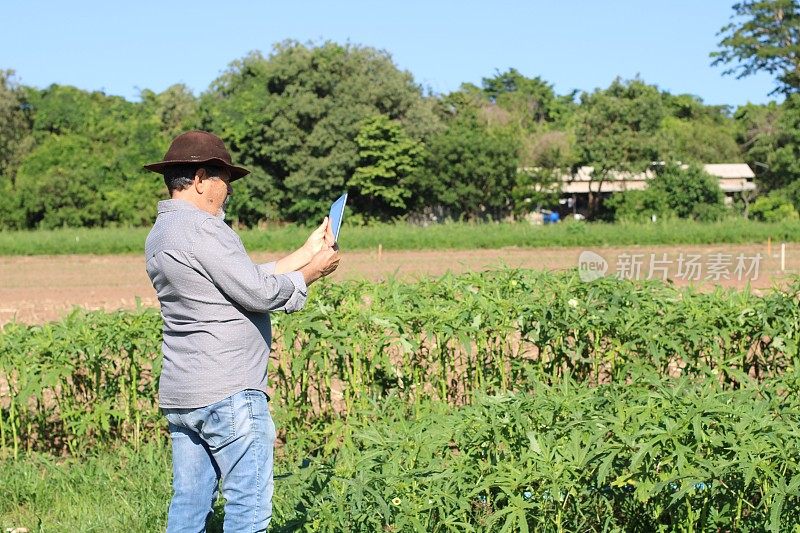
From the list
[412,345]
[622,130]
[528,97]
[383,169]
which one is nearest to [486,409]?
[412,345]

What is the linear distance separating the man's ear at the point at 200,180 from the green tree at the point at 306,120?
3508 centimetres

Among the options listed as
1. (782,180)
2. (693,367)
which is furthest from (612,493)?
(782,180)

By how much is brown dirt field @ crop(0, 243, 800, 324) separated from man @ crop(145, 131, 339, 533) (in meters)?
11.0

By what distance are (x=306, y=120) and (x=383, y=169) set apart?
12.2 feet

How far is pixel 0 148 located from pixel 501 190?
2282 cm

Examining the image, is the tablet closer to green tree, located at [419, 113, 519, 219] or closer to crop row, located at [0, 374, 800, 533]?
crop row, located at [0, 374, 800, 533]

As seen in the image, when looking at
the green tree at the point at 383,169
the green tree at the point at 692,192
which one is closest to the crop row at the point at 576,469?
the green tree at the point at 383,169

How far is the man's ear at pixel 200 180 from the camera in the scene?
3.18 meters

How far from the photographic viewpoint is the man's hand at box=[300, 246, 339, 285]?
3.21 m

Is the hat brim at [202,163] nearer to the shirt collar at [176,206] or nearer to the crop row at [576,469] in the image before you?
the shirt collar at [176,206]

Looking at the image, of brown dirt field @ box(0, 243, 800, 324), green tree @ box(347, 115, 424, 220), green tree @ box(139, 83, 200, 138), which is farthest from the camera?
green tree @ box(139, 83, 200, 138)

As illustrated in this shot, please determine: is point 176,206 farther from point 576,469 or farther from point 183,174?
point 576,469

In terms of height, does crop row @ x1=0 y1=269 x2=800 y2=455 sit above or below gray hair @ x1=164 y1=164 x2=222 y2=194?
below

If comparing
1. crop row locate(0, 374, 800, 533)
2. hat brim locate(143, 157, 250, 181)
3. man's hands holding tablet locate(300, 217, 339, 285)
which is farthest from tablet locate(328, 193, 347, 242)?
crop row locate(0, 374, 800, 533)
